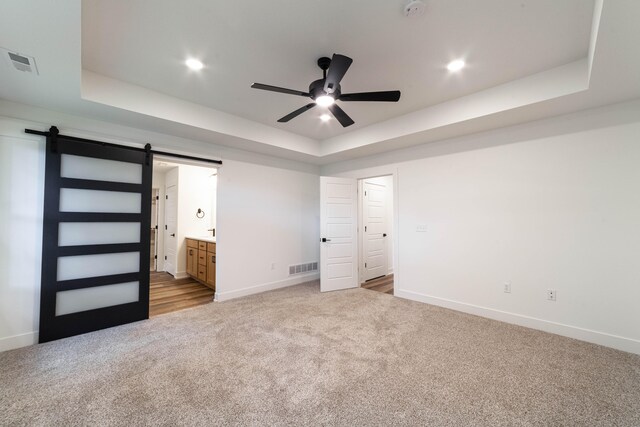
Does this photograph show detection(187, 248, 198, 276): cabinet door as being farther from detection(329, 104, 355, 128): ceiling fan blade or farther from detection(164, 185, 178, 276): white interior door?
detection(329, 104, 355, 128): ceiling fan blade

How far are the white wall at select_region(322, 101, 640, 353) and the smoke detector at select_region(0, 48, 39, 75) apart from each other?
4497mm

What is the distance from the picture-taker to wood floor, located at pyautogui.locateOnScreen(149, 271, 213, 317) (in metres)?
3.92

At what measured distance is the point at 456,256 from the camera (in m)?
3.79

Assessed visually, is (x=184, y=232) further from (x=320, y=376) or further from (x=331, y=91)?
(x=331, y=91)

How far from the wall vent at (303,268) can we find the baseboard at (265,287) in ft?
0.32

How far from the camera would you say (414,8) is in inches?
72.3

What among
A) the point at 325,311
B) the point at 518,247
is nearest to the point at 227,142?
the point at 325,311

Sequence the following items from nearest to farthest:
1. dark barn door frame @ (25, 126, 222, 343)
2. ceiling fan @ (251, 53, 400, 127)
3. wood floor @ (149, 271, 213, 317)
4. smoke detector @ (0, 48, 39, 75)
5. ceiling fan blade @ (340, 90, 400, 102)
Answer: smoke detector @ (0, 48, 39, 75), ceiling fan @ (251, 53, 400, 127), ceiling fan blade @ (340, 90, 400, 102), dark barn door frame @ (25, 126, 222, 343), wood floor @ (149, 271, 213, 317)

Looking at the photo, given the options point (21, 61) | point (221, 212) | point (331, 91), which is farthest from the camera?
point (221, 212)

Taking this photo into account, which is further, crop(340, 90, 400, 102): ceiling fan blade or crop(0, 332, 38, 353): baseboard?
crop(0, 332, 38, 353): baseboard

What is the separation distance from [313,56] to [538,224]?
3312mm

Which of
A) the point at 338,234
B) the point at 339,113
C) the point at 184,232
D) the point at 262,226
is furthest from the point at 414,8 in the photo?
the point at 184,232

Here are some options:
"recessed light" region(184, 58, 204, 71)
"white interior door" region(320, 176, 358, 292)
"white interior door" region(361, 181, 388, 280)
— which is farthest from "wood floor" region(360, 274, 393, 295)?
"recessed light" region(184, 58, 204, 71)

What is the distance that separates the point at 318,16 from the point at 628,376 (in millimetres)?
3946
